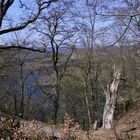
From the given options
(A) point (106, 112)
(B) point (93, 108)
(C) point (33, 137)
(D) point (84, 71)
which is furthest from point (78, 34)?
(C) point (33, 137)

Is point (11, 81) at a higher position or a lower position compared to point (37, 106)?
higher

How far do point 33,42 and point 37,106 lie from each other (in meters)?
15.2

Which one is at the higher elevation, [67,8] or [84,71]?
[67,8]

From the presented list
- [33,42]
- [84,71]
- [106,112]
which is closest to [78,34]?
[33,42]

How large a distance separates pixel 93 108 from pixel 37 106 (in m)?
8.06

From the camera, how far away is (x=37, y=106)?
44375 millimetres

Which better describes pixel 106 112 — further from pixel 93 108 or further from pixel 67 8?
pixel 93 108

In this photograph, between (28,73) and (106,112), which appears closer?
(106,112)

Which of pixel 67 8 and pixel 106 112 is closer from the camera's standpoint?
pixel 106 112

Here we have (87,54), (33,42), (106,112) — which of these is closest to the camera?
(106,112)

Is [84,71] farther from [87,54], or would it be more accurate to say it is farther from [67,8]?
[67,8]

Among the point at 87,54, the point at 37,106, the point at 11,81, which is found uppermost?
the point at 87,54

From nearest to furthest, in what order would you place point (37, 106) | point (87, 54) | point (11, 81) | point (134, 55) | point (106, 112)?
point (106, 112), point (134, 55), point (87, 54), point (11, 81), point (37, 106)

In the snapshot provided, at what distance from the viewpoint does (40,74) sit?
38.1 m
